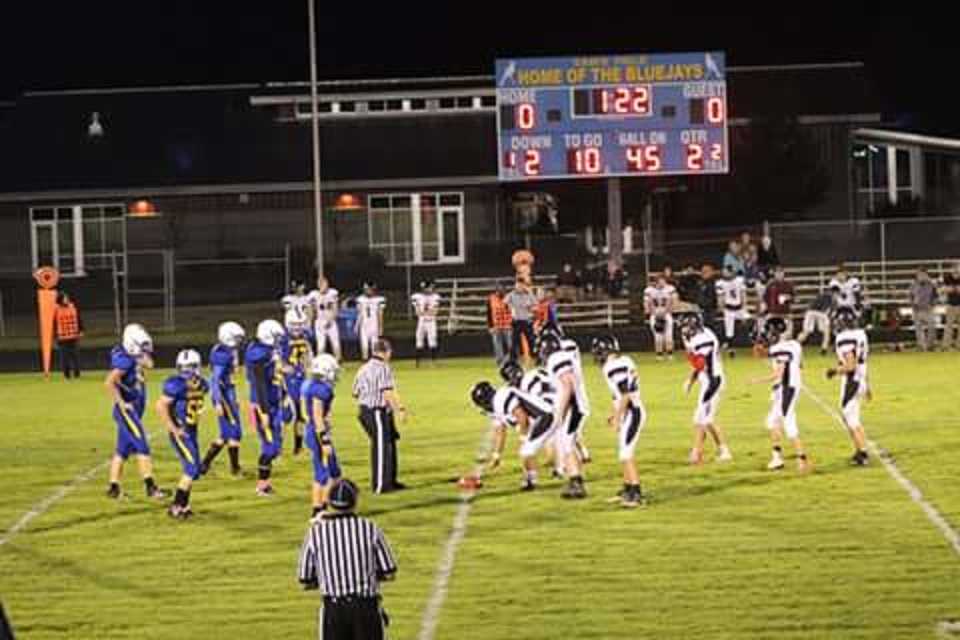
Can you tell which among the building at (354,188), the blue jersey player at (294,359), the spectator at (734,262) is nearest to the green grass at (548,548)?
the blue jersey player at (294,359)

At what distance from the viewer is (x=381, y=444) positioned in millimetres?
18609

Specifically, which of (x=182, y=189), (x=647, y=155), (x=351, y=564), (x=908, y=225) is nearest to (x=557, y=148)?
(x=647, y=155)

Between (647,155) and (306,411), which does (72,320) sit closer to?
(647,155)

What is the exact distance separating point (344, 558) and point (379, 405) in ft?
28.2

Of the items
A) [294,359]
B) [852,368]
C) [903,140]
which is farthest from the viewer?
[903,140]

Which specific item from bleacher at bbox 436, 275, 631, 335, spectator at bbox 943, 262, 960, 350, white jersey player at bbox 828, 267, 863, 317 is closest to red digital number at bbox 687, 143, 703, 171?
white jersey player at bbox 828, 267, 863, 317

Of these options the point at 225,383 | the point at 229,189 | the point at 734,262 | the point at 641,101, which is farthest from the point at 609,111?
the point at 225,383

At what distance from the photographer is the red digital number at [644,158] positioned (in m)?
37.4

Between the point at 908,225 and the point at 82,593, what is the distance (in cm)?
3588

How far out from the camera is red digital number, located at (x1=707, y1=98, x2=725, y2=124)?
3722 cm

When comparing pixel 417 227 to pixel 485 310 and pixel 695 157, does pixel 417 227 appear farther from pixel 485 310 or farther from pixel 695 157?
pixel 695 157

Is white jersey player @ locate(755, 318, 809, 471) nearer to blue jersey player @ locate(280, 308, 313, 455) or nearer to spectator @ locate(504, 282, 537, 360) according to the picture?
blue jersey player @ locate(280, 308, 313, 455)

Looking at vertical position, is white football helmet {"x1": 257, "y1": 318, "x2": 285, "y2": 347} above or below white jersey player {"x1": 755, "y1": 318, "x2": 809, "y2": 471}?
above

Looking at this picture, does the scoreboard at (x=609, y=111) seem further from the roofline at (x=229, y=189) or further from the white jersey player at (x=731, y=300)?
the roofline at (x=229, y=189)
